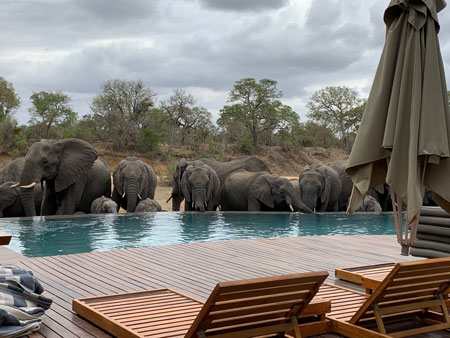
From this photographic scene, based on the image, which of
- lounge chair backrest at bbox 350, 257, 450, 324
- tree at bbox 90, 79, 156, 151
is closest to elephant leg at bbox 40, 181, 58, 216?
lounge chair backrest at bbox 350, 257, 450, 324

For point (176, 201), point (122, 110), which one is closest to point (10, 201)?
point (176, 201)

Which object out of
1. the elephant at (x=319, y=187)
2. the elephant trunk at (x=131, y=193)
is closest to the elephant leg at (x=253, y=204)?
the elephant at (x=319, y=187)

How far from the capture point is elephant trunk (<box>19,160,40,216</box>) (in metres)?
13.6

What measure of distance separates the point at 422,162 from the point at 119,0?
37.5 feet

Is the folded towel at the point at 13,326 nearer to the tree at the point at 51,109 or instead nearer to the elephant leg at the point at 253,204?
the elephant leg at the point at 253,204

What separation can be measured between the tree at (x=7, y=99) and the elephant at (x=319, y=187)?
2638 centimetres

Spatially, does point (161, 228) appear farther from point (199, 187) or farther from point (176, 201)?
point (176, 201)

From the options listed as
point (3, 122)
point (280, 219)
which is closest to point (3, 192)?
point (280, 219)

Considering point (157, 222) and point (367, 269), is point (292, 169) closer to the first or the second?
point (157, 222)

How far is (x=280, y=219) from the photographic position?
15047 mm

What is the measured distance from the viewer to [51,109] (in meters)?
41.0

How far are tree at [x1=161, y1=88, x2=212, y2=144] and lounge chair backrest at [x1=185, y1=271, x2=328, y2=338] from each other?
41.3 metres

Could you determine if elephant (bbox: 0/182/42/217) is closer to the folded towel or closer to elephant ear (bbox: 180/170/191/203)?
elephant ear (bbox: 180/170/191/203)

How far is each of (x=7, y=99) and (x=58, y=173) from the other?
1054 inches
